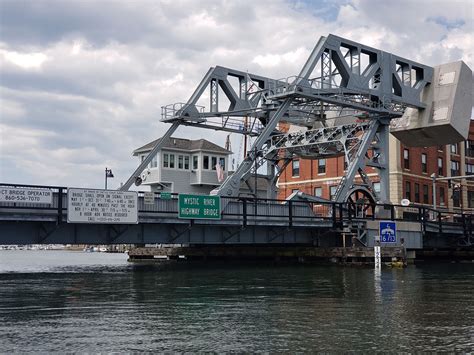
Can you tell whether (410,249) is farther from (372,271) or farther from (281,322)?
(281,322)

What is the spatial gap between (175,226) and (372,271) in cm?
1181

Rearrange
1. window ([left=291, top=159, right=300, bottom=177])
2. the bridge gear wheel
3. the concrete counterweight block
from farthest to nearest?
window ([left=291, top=159, right=300, bottom=177]) < the concrete counterweight block < the bridge gear wheel

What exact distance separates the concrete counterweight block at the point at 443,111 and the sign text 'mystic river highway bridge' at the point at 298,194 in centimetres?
9

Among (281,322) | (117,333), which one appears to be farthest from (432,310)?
(117,333)

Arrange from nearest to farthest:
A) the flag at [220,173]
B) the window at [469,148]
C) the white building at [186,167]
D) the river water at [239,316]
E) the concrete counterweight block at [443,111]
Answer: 1. the river water at [239,316]
2. the concrete counterweight block at [443,111]
3. the flag at [220,173]
4. the white building at [186,167]
5. the window at [469,148]

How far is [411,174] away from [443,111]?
21568 millimetres

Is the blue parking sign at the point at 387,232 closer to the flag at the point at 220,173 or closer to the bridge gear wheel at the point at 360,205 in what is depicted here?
the bridge gear wheel at the point at 360,205

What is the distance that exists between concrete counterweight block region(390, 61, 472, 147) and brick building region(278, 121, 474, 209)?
16.1 metres

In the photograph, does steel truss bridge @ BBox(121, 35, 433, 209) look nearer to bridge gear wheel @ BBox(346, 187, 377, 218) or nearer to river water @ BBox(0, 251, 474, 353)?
bridge gear wheel @ BBox(346, 187, 377, 218)

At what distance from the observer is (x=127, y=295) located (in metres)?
25.4

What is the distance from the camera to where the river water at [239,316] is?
1423 centimetres

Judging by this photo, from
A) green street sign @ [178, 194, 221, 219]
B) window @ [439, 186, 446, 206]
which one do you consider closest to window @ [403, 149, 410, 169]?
window @ [439, 186, 446, 206]

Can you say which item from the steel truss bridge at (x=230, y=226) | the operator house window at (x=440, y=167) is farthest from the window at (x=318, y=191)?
the steel truss bridge at (x=230, y=226)

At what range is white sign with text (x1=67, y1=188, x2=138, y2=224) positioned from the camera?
3478cm
